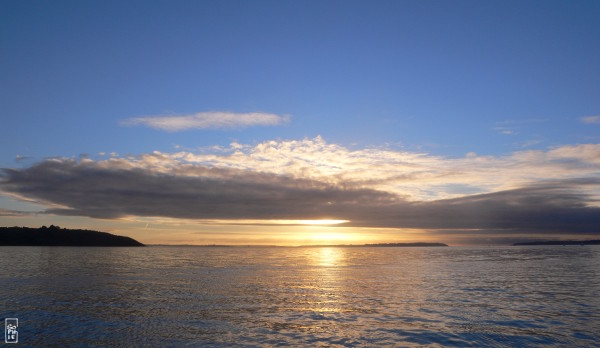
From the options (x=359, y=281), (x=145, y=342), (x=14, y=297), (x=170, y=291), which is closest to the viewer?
(x=145, y=342)

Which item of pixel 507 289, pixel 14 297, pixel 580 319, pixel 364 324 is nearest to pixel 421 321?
Result: pixel 364 324

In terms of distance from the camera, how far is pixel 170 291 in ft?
160

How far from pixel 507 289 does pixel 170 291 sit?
3999cm

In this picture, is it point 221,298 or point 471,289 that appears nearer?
point 221,298

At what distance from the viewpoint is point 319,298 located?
145 feet

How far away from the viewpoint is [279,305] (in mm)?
39344

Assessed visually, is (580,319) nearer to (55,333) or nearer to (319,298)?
(319,298)

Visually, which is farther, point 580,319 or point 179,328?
point 580,319

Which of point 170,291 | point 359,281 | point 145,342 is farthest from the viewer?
point 359,281

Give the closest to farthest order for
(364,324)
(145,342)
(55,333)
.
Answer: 1. (145,342)
2. (55,333)
3. (364,324)

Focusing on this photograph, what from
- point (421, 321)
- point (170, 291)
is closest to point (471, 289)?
point (421, 321)

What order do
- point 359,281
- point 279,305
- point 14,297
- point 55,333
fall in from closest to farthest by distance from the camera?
point 55,333 → point 279,305 → point 14,297 → point 359,281

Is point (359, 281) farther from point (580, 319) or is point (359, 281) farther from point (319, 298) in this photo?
point (580, 319)

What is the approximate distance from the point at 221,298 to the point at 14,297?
20625mm
